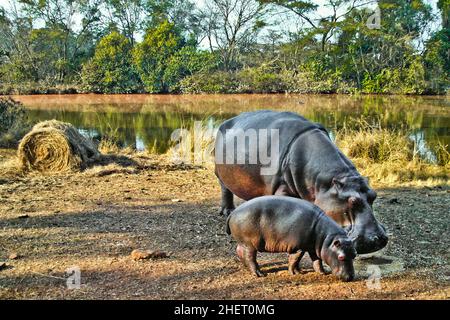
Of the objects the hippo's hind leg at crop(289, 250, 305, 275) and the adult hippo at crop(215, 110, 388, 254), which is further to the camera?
the hippo's hind leg at crop(289, 250, 305, 275)

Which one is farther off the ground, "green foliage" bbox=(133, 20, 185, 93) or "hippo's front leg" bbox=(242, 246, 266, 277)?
"green foliage" bbox=(133, 20, 185, 93)

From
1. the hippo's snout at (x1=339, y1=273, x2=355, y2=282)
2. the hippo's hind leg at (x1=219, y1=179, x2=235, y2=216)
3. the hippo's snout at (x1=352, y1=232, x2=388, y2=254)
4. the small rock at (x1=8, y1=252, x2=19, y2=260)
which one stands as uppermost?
the hippo's snout at (x1=352, y1=232, x2=388, y2=254)

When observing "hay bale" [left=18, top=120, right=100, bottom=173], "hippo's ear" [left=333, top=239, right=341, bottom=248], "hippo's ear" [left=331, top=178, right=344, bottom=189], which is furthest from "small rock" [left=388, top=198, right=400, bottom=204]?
"hay bale" [left=18, top=120, right=100, bottom=173]

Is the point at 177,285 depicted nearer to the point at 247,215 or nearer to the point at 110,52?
the point at 247,215

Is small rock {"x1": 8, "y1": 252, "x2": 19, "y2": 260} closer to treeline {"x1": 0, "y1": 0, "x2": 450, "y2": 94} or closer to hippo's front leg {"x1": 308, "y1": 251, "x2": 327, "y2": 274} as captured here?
hippo's front leg {"x1": 308, "y1": 251, "x2": 327, "y2": 274}

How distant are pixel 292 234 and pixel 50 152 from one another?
5606 millimetres

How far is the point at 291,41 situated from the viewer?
35.4m

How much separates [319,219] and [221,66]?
116 ft

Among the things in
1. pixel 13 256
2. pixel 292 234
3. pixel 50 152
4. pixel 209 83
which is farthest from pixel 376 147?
pixel 209 83

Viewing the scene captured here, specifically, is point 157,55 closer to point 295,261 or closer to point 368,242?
point 295,261

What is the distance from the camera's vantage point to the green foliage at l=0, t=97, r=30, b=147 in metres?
11.1

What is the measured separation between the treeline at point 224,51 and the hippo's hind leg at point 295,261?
27.7 meters

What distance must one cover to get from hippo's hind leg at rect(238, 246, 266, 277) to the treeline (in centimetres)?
2772

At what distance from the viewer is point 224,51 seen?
38.9m
